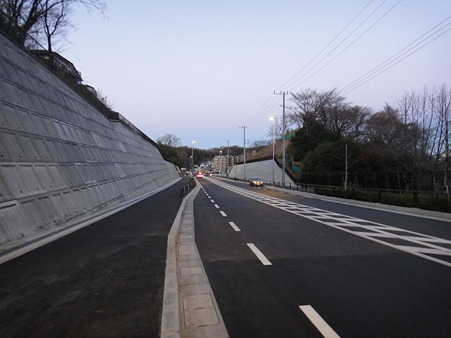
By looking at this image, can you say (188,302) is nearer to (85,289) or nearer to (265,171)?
(85,289)

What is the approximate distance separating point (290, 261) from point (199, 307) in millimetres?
3130

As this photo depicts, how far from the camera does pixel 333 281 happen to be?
5.75 metres

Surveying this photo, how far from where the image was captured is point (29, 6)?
28.0 metres

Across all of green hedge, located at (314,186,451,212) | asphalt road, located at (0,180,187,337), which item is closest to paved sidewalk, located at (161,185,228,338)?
asphalt road, located at (0,180,187,337)

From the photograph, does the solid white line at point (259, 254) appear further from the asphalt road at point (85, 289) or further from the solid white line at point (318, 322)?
the solid white line at point (318, 322)

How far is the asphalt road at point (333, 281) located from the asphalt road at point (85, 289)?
1.14 metres

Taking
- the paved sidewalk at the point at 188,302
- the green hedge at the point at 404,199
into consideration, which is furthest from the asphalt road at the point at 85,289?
the green hedge at the point at 404,199

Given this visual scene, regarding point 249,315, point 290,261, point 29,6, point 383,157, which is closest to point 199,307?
point 249,315

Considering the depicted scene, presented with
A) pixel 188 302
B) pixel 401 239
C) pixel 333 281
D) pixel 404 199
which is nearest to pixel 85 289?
pixel 188 302

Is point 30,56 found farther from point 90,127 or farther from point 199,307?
point 199,307

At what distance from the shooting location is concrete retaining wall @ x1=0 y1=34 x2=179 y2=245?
951 centimetres

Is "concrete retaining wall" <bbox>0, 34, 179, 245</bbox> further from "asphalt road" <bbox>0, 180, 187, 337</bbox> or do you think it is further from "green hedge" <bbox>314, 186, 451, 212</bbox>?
A: "green hedge" <bbox>314, 186, 451, 212</bbox>

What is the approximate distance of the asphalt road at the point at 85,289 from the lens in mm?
3963

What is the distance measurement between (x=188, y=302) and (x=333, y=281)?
2.67 meters
